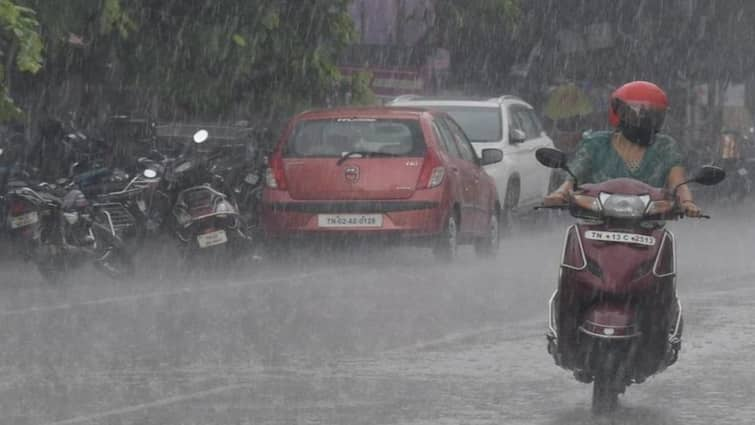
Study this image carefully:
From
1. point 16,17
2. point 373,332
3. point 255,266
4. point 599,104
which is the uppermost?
point 16,17

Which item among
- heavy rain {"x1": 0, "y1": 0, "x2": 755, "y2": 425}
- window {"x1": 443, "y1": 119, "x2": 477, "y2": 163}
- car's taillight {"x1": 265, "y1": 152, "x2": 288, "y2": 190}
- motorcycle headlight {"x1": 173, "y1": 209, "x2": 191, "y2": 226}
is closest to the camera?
heavy rain {"x1": 0, "y1": 0, "x2": 755, "y2": 425}

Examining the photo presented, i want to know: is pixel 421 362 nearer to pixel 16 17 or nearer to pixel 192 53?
pixel 16 17

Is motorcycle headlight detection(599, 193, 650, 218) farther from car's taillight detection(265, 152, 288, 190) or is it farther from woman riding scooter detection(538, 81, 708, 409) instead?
car's taillight detection(265, 152, 288, 190)

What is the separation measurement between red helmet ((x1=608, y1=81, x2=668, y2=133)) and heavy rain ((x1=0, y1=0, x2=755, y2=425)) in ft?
0.05

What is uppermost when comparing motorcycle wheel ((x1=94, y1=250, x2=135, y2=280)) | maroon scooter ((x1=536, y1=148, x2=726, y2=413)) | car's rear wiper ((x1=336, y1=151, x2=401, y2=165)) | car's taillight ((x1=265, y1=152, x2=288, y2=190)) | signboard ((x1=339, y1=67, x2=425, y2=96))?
maroon scooter ((x1=536, y1=148, x2=726, y2=413))

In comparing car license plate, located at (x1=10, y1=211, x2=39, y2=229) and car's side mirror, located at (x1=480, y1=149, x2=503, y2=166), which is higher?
car license plate, located at (x1=10, y1=211, x2=39, y2=229)

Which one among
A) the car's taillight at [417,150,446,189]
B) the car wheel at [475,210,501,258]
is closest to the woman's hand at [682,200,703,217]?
the car's taillight at [417,150,446,189]

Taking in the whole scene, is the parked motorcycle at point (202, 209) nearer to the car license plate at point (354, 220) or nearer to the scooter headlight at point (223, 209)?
the scooter headlight at point (223, 209)

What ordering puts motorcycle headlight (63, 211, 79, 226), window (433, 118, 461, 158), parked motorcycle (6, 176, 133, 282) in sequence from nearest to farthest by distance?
parked motorcycle (6, 176, 133, 282) → motorcycle headlight (63, 211, 79, 226) → window (433, 118, 461, 158)

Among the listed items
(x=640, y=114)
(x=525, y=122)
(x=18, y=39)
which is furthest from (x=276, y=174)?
(x=640, y=114)

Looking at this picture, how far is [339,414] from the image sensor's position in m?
9.72

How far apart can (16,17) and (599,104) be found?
3486 cm

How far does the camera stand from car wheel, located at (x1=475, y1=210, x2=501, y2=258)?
843 inches

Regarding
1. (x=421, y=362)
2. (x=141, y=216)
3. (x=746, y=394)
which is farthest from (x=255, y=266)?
(x=746, y=394)
